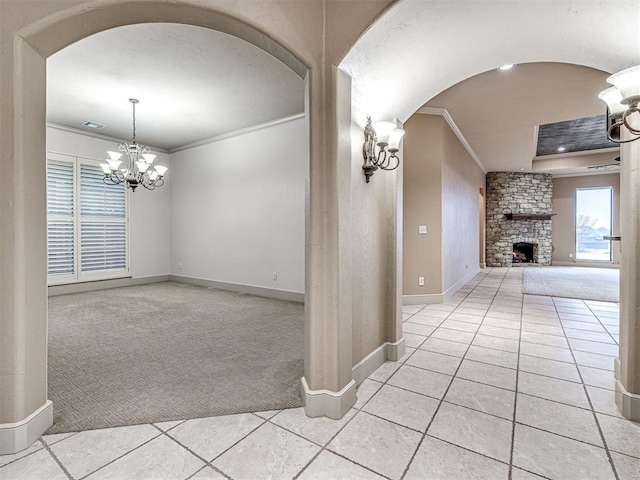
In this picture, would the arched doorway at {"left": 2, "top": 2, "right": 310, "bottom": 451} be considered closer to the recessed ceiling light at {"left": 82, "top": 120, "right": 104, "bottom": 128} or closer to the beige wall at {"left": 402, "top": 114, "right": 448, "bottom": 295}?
the beige wall at {"left": 402, "top": 114, "right": 448, "bottom": 295}

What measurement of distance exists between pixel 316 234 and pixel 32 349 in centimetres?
170

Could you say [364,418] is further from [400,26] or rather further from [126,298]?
[126,298]

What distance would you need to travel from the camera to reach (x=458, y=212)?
607cm

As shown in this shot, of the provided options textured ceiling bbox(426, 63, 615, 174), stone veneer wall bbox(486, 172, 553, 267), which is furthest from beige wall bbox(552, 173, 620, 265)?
textured ceiling bbox(426, 63, 615, 174)

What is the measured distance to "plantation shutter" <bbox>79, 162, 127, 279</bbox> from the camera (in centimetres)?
576

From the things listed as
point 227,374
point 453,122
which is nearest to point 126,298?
point 227,374

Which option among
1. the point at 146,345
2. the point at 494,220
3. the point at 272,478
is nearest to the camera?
the point at 272,478

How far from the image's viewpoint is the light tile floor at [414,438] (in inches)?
57.6

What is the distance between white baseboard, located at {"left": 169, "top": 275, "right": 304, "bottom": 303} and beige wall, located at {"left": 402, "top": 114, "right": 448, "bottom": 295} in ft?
6.02

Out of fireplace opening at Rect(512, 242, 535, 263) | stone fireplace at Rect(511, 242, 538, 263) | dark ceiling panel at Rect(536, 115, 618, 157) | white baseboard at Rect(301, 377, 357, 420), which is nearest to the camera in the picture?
white baseboard at Rect(301, 377, 357, 420)

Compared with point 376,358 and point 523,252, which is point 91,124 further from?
point 523,252

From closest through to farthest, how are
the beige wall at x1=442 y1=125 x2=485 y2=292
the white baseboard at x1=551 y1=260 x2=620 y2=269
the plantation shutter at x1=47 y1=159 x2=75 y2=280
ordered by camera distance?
the beige wall at x1=442 y1=125 x2=485 y2=292, the plantation shutter at x1=47 y1=159 x2=75 y2=280, the white baseboard at x1=551 y1=260 x2=620 y2=269

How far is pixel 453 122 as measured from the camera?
5.16 meters

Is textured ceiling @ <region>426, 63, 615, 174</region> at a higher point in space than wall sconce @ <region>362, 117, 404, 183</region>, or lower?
higher
